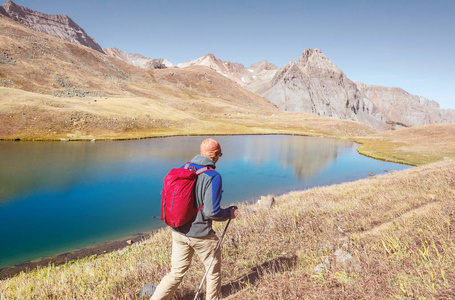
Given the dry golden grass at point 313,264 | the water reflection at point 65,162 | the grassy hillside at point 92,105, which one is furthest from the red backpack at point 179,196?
the grassy hillside at point 92,105

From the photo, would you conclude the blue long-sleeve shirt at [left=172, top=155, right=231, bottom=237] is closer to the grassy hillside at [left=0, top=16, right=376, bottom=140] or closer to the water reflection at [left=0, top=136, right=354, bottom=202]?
the water reflection at [left=0, top=136, right=354, bottom=202]

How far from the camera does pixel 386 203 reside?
929 centimetres

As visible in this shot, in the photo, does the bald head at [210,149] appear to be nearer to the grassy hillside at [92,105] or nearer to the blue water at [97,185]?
the blue water at [97,185]

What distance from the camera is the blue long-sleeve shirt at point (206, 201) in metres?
3.73

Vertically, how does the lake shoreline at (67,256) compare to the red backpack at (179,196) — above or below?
below

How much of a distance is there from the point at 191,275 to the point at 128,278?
55.4 inches

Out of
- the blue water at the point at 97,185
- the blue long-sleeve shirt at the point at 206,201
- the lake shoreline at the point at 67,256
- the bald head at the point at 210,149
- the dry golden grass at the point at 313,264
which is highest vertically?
the bald head at the point at 210,149

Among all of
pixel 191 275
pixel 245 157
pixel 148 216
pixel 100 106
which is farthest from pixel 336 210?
pixel 100 106

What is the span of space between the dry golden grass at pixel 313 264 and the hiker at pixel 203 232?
2.81 ft

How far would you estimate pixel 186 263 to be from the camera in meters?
4.06

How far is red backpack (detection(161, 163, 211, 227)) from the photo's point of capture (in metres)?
3.56

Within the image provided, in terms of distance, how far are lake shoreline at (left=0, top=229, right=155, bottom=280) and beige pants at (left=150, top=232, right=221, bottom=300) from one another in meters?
7.25

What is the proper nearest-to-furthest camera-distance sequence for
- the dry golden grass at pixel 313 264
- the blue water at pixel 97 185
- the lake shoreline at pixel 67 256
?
the dry golden grass at pixel 313 264 → the lake shoreline at pixel 67 256 → the blue water at pixel 97 185

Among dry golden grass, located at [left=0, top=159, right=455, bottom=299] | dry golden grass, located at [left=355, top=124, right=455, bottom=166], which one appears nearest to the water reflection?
dry golden grass, located at [left=355, top=124, right=455, bottom=166]
